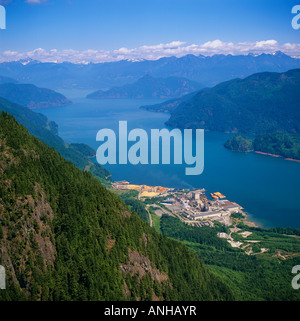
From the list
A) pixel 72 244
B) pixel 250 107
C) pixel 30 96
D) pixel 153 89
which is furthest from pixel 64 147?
pixel 153 89

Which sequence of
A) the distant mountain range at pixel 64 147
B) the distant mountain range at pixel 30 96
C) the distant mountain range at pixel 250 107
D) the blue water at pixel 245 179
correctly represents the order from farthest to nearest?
the distant mountain range at pixel 30 96
the distant mountain range at pixel 250 107
the distant mountain range at pixel 64 147
the blue water at pixel 245 179

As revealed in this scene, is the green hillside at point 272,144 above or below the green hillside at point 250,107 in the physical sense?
below

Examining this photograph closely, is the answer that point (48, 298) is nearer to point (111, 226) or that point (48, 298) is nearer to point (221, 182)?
point (111, 226)

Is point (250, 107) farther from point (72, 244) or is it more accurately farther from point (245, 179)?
point (72, 244)

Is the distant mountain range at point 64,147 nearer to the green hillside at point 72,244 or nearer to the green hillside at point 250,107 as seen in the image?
the green hillside at point 72,244

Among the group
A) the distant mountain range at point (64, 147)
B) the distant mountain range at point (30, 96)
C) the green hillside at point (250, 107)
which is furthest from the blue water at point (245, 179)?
the distant mountain range at point (30, 96)

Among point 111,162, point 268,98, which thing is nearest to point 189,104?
point 268,98
